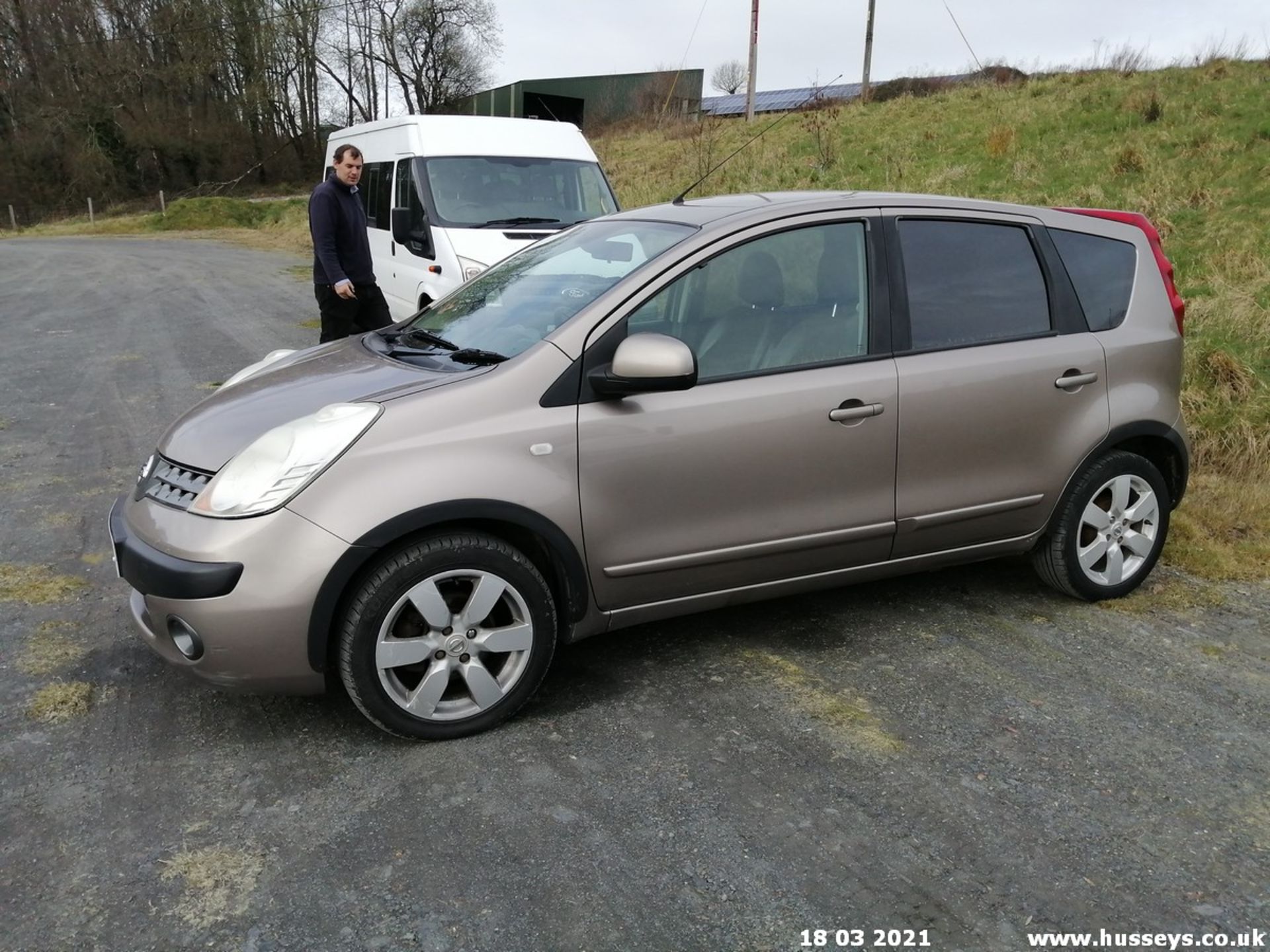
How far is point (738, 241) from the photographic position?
145 inches

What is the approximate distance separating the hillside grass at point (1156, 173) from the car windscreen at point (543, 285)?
10.2ft

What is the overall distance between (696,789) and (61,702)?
7.03 ft

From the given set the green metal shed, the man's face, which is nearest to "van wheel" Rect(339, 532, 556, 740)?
the man's face

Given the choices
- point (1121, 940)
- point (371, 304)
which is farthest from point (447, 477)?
point (371, 304)

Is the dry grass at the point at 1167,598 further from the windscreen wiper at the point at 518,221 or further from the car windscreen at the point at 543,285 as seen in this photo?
the windscreen wiper at the point at 518,221

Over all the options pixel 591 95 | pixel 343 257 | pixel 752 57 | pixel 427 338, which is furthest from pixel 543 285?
pixel 591 95

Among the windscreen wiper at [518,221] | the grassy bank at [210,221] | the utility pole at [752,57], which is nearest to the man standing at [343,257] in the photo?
the windscreen wiper at [518,221]

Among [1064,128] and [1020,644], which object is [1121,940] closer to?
[1020,644]

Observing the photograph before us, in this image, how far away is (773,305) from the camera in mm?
3734

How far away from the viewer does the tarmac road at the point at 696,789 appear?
8.18 ft

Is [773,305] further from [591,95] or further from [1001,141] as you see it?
[591,95]

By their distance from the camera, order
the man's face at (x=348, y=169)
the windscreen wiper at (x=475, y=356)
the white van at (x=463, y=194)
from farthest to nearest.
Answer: the white van at (x=463, y=194) → the man's face at (x=348, y=169) → the windscreen wiper at (x=475, y=356)

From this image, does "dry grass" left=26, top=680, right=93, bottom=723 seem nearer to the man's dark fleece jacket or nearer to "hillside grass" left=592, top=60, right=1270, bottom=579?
the man's dark fleece jacket

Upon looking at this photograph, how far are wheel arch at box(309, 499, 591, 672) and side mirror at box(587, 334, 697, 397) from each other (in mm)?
490
